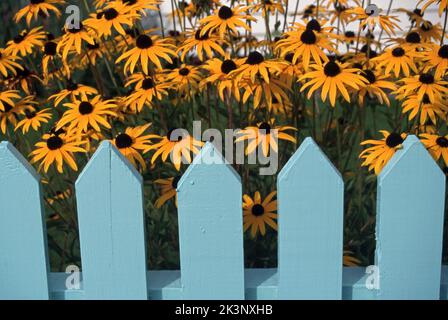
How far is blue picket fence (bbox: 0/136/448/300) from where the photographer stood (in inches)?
65.9

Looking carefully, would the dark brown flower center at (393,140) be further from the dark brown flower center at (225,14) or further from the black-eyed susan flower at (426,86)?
the dark brown flower center at (225,14)

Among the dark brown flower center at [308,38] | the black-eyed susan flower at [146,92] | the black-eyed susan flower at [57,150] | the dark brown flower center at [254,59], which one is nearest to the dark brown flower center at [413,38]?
the dark brown flower center at [308,38]

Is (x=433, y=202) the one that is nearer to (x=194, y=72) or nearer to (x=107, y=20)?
(x=194, y=72)

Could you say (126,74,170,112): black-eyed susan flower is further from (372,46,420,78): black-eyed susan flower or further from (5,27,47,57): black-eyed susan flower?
(372,46,420,78): black-eyed susan flower

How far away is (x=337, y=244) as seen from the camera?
1730 mm

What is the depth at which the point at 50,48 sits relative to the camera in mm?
2447

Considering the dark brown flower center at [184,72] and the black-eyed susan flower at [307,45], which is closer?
the black-eyed susan flower at [307,45]

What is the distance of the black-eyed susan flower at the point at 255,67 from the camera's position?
6.56 feet

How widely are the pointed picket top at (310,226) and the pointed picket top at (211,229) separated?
0.12 m

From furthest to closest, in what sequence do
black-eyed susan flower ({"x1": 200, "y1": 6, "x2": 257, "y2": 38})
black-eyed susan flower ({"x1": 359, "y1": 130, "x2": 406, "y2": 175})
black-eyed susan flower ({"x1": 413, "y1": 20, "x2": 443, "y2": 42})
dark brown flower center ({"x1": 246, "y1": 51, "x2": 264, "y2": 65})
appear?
black-eyed susan flower ({"x1": 413, "y1": 20, "x2": 443, "y2": 42})
black-eyed susan flower ({"x1": 200, "y1": 6, "x2": 257, "y2": 38})
dark brown flower center ({"x1": 246, "y1": 51, "x2": 264, "y2": 65})
black-eyed susan flower ({"x1": 359, "y1": 130, "x2": 406, "y2": 175})

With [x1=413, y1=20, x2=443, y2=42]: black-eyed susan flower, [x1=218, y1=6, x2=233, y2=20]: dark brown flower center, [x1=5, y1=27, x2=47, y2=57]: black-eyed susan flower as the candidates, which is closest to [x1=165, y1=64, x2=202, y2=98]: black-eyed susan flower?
[x1=218, y1=6, x2=233, y2=20]: dark brown flower center

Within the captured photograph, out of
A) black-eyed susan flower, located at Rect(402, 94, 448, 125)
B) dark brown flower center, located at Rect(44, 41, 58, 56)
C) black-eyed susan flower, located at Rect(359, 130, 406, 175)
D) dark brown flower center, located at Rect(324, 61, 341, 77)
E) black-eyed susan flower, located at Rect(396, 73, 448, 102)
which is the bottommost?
black-eyed susan flower, located at Rect(359, 130, 406, 175)

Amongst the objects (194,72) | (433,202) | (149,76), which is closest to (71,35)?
(149,76)

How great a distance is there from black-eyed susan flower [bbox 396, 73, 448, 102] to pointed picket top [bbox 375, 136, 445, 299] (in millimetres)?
414
